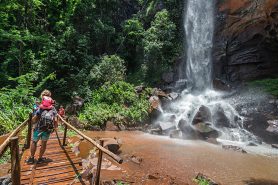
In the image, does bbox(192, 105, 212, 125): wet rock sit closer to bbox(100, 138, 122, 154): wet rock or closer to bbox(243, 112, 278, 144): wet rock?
bbox(243, 112, 278, 144): wet rock

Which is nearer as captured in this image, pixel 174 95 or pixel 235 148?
pixel 235 148

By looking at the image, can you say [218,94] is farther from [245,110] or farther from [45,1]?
[45,1]

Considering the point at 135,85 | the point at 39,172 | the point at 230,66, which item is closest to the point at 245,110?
the point at 230,66

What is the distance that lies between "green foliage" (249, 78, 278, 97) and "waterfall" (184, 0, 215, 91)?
13.3 ft

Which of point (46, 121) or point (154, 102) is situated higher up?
point (154, 102)

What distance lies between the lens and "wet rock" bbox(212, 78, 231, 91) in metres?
20.7

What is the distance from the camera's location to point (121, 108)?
720 inches

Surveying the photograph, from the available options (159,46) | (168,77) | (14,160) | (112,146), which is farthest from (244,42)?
(14,160)

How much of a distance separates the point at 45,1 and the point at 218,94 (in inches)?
733

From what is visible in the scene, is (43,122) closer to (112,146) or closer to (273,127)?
(112,146)

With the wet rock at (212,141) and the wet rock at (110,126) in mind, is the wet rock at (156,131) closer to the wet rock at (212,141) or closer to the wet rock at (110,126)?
the wet rock at (110,126)

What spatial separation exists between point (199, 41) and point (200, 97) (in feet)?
21.9

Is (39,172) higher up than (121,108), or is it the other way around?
(121,108)

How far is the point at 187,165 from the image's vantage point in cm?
936
